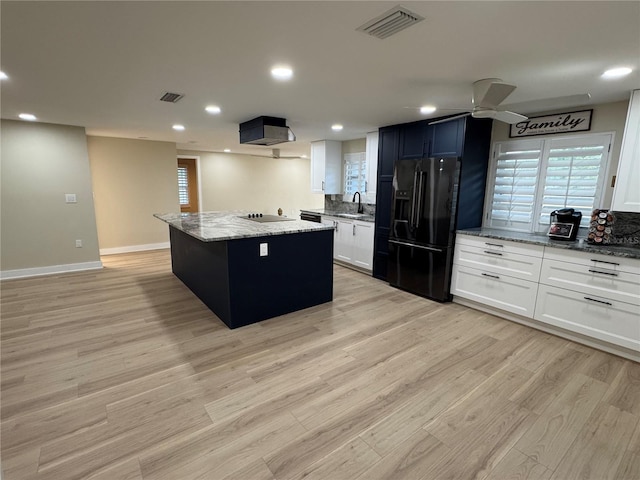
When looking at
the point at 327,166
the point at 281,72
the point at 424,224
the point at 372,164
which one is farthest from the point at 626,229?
the point at 327,166

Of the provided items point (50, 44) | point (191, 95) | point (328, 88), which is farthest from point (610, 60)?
point (50, 44)

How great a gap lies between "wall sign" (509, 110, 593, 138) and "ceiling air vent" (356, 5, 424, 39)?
246 centimetres

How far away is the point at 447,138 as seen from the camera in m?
3.83

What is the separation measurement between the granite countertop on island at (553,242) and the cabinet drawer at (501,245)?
0.05 meters

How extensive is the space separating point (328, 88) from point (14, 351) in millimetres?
3587

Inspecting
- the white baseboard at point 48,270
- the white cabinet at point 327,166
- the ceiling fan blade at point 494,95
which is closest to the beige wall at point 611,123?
the ceiling fan blade at point 494,95

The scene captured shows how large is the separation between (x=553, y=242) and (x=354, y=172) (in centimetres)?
367

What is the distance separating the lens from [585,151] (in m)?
3.24

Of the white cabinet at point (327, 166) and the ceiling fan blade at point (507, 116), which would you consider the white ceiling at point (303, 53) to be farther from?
the white cabinet at point (327, 166)

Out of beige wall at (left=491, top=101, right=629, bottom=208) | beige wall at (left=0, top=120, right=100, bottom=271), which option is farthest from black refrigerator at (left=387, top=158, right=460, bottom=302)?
beige wall at (left=0, top=120, right=100, bottom=271)

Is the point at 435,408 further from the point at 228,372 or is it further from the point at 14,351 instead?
the point at 14,351

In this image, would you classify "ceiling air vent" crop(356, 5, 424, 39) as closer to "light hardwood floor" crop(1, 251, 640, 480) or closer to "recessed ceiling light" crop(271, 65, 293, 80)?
"recessed ceiling light" crop(271, 65, 293, 80)

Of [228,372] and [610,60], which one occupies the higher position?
[610,60]

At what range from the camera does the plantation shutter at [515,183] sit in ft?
11.9
